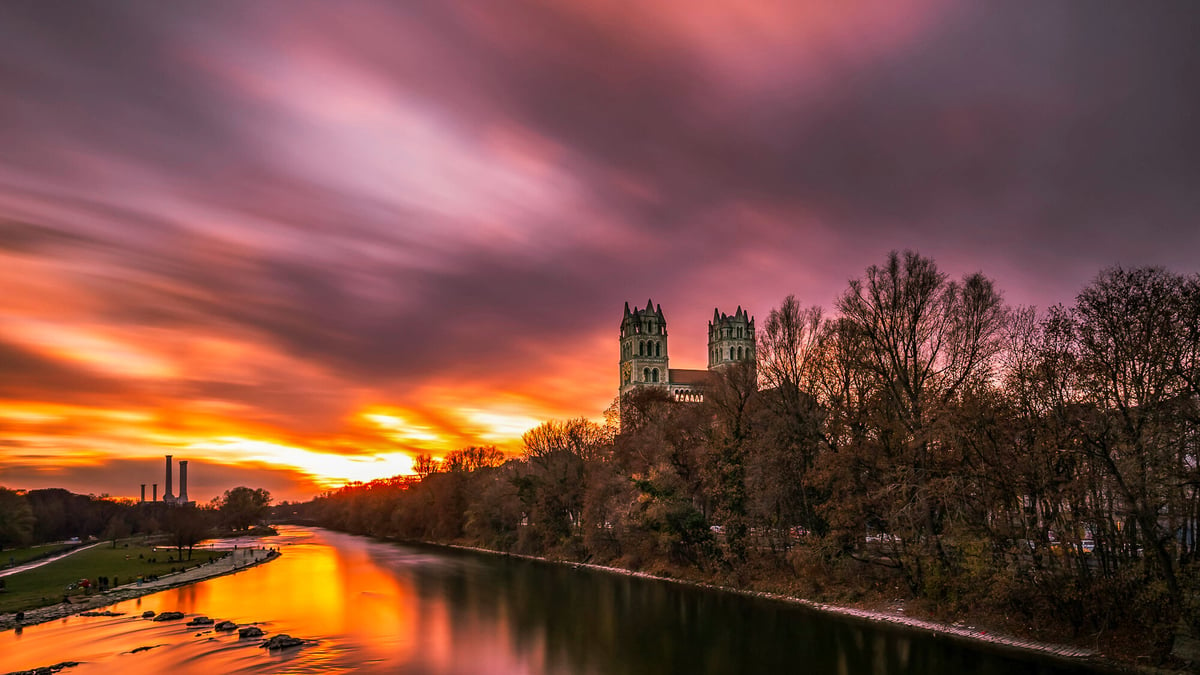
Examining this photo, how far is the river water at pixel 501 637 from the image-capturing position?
30.0 metres

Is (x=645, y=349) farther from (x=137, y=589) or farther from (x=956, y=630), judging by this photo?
(x=956, y=630)

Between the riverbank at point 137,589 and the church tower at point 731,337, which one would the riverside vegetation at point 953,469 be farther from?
the church tower at point 731,337

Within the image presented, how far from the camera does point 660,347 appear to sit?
186 m

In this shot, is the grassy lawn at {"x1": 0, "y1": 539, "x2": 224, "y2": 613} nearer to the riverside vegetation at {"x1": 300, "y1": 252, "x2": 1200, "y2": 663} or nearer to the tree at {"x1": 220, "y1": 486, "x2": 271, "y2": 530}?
the riverside vegetation at {"x1": 300, "y1": 252, "x2": 1200, "y2": 663}

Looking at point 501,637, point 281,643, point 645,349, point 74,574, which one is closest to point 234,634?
point 281,643

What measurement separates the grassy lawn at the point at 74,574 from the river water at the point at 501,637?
6.67 meters

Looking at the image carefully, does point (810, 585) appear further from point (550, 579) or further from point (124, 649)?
point (124, 649)

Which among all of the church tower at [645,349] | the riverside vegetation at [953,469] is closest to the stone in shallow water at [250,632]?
the riverside vegetation at [953,469]

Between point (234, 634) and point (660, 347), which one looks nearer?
point (234, 634)

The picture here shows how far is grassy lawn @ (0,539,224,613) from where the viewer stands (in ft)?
163

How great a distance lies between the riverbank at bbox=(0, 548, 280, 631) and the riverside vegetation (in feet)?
123

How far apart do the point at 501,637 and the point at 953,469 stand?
2431 cm

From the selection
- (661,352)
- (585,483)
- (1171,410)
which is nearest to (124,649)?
(1171,410)

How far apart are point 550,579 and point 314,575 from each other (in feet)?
75.8
